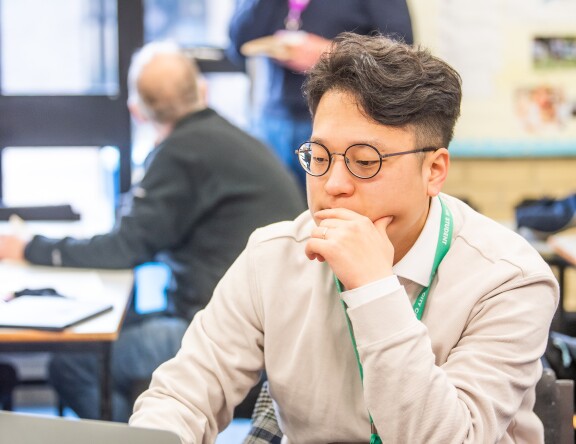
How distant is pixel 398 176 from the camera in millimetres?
1396

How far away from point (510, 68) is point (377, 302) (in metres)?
3.21

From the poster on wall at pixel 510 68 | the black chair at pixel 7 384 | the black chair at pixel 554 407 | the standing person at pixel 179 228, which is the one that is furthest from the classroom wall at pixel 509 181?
the black chair at pixel 554 407

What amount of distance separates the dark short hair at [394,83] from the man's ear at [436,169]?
0.02 meters

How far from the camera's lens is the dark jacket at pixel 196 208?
9.42 feet

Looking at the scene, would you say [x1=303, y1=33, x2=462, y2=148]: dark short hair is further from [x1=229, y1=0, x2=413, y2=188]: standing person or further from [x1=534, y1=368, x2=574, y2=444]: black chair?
[x1=229, y1=0, x2=413, y2=188]: standing person

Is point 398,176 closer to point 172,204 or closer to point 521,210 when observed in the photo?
point 172,204

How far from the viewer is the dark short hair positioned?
4.51 feet

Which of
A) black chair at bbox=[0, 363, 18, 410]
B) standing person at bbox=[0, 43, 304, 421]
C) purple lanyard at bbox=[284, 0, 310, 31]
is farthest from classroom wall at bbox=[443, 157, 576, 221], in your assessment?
black chair at bbox=[0, 363, 18, 410]

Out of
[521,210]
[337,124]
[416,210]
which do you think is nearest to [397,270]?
[416,210]

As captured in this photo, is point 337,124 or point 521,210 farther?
point 521,210

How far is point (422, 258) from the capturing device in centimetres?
148

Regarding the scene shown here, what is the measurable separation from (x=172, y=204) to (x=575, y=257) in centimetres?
133

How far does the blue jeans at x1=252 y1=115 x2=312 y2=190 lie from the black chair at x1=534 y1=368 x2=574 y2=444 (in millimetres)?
2024

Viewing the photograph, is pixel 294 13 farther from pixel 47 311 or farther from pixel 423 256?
pixel 423 256
